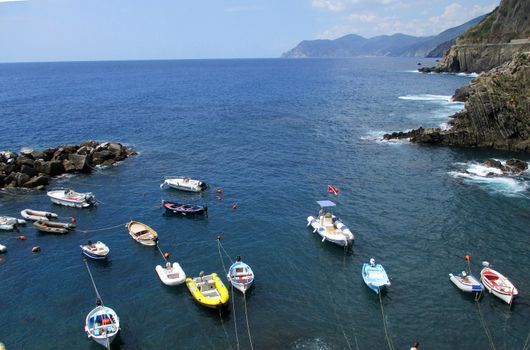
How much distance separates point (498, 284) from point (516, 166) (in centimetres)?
3878

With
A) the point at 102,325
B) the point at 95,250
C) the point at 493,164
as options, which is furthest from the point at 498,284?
the point at 95,250

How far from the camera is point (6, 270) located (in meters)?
45.8

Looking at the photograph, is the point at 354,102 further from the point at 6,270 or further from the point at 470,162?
the point at 6,270

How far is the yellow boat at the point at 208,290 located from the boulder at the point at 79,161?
145 ft

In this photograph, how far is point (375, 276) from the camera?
41.3 m

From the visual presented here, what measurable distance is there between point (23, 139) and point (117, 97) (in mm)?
81017

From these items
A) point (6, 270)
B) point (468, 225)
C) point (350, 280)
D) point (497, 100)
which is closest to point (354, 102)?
point (497, 100)

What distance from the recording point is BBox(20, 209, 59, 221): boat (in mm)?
56750

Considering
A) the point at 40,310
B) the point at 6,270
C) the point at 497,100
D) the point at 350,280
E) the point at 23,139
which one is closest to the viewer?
the point at 40,310

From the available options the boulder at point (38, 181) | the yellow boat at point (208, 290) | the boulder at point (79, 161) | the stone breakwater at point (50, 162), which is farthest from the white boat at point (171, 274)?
the boulder at point (79, 161)

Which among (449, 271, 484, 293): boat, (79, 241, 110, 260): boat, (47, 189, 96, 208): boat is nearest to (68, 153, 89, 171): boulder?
(47, 189, 96, 208): boat

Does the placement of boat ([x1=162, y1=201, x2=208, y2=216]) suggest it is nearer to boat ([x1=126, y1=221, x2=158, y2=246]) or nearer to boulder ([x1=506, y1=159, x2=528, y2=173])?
boat ([x1=126, y1=221, x2=158, y2=246])

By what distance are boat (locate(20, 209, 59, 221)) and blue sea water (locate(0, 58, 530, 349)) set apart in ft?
11.2

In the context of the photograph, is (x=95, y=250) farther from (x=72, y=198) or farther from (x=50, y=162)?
(x=50, y=162)
